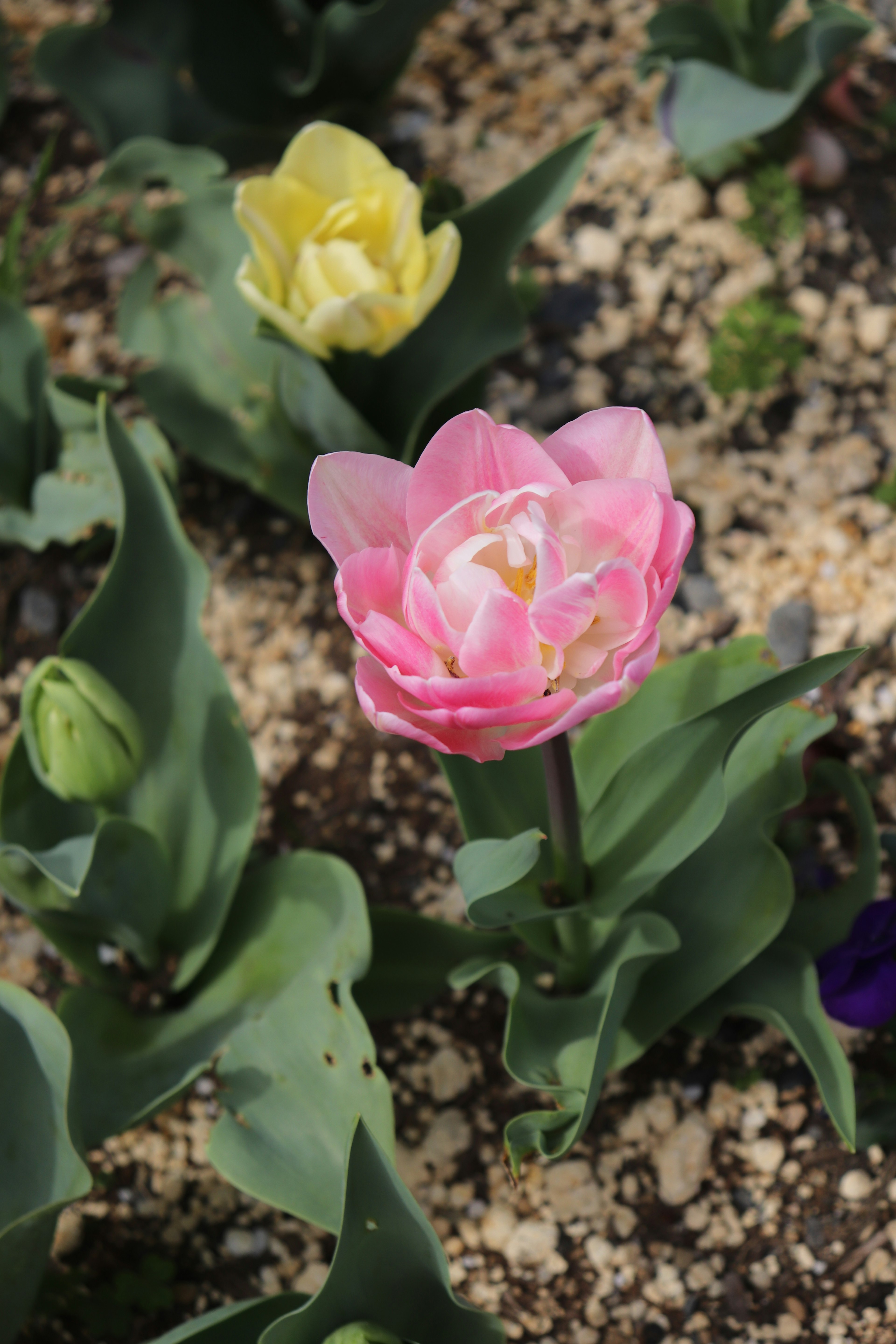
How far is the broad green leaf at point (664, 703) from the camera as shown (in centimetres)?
100

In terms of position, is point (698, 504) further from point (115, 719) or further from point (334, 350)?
point (115, 719)

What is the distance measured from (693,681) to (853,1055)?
0.42 meters

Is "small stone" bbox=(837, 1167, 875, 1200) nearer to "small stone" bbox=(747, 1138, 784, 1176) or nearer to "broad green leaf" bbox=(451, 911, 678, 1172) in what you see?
"small stone" bbox=(747, 1138, 784, 1176)

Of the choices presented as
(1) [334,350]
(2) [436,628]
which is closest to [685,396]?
(1) [334,350]

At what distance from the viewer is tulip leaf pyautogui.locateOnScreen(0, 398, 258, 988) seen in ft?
3.71

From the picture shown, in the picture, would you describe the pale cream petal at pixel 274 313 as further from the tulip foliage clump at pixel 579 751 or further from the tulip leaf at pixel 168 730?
the tulip foliage clump at pixel 579 751

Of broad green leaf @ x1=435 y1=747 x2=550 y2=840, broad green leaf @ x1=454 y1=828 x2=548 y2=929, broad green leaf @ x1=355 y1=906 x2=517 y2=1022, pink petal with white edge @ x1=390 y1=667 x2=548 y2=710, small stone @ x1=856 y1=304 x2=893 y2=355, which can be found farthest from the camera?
small stone @ x1=856 y1=304 x2=893 y2=355

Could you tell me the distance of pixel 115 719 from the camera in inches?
40.6

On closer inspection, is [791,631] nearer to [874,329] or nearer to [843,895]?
[843,895]

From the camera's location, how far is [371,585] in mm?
676

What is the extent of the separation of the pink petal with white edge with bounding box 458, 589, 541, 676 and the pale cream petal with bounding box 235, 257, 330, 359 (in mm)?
636

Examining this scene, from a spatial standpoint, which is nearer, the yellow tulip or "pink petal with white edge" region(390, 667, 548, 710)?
"pink petal with white edge" region(390, 667, 548, 710)

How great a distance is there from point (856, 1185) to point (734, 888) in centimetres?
33

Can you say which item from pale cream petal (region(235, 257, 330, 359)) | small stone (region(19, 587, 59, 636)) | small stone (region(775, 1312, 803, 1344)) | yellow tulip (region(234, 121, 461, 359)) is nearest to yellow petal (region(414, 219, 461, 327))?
yellow tulip (region(234, 121, 461, 359))
